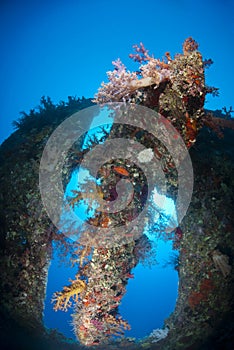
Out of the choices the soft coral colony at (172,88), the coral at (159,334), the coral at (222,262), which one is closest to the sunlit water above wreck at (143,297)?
the coral at (159,334)

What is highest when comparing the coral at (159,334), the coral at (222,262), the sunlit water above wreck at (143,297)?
the sunlit water above wreck at (143,297)

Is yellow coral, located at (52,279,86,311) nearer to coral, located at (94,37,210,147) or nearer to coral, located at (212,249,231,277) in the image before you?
coral, located at (212,249,231,277)

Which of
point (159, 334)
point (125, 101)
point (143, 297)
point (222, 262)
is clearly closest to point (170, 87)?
point (125, 101)

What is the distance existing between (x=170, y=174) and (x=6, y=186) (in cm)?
387

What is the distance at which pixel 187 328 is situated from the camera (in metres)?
4.84

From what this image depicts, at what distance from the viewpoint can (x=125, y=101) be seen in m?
4.49

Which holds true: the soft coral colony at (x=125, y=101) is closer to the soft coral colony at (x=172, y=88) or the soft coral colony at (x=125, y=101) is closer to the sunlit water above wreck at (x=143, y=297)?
the soft coral colony at (x=172, y=88)

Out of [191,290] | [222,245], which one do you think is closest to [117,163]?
[222,245]

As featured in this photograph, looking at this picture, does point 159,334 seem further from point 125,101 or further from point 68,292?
point 125,101

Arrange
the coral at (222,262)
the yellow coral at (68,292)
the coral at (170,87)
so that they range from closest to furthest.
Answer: the coral at (170,87) < the coral at (222,262) < the yellow coral at (68,292)

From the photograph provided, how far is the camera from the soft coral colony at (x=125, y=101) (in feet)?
13.3

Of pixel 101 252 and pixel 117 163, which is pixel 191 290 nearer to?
pixel 101 252

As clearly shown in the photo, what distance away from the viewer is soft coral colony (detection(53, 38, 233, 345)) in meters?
4.05

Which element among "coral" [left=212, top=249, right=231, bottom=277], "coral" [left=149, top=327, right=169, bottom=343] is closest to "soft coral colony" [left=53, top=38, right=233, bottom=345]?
"coral" [left=149, top=327, right=169, bottom=343]
